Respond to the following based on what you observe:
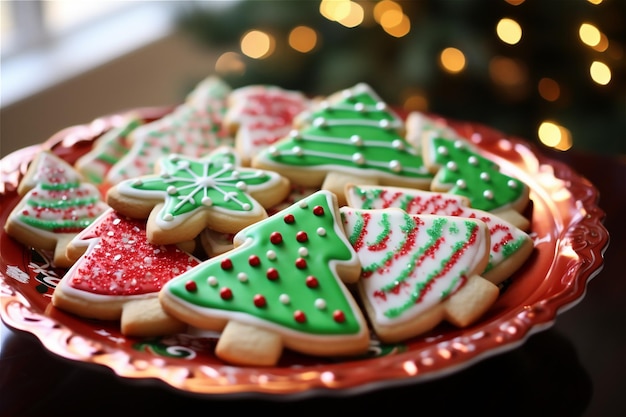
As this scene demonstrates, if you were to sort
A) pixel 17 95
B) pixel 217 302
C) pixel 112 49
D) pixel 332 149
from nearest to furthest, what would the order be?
pixel 217 302, pixel 332 149, pixel 17 95, pixel 112 49

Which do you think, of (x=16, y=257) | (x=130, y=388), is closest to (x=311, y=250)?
(x=130, y=388)

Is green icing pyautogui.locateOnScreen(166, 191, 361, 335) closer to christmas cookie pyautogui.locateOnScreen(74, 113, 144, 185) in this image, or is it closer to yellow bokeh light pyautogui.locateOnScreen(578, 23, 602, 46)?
christmas cookie pyautogui.locateOnScreen(74, 113, 144, 185)

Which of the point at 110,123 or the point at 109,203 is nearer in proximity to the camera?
the point at 109,203

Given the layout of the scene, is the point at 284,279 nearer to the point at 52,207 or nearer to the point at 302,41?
the point at 52,207

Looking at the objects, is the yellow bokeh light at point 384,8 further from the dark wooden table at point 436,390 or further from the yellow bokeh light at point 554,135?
the dark wooden table at point 436,390

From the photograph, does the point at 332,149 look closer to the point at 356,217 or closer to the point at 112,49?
the point at 356,217

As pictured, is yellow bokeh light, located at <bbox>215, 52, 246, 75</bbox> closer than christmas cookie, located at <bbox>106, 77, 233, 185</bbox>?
No

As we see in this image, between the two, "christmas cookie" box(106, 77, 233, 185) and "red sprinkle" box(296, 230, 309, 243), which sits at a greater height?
"christmas cookie" box(106, 77, 233, 185)

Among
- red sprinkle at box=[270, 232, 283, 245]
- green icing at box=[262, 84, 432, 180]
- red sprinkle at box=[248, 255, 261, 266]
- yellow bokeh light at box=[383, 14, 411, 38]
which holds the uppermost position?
yellow bokeh light at box=[383, 14, 411, 38]

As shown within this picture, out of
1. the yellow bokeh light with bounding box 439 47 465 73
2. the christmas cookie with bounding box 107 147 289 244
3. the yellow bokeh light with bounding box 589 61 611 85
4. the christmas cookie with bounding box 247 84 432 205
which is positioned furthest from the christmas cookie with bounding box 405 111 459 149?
the yellow bokeh light with bounding box 589 61 611 85
